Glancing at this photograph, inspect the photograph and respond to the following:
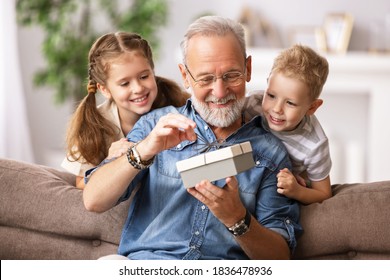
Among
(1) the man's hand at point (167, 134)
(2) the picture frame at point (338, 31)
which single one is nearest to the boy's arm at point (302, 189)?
(1) the man's hand at point (167, 134)

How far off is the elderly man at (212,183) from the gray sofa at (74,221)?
0.10 metres

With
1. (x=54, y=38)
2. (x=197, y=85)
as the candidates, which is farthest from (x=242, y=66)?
(x=54, y=38)

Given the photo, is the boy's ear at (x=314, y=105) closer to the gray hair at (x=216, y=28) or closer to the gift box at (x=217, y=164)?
the gray hair at (x=216, y=28)

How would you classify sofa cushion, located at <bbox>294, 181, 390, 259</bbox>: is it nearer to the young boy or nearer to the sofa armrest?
the young boy

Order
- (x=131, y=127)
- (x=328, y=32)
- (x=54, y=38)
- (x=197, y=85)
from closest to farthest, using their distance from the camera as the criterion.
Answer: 1. (x=197, y=85)
2. (x=131, y=127)
3. (x=54, y=38)
4. (x=328, y=32)

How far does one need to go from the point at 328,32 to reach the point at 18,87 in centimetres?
210

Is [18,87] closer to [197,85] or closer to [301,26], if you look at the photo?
[301,26]

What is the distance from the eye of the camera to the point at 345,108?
512 cm

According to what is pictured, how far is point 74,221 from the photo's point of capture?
6.80 feet

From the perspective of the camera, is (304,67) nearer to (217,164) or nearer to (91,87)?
(217,164)

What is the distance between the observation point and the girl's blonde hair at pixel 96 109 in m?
2.07

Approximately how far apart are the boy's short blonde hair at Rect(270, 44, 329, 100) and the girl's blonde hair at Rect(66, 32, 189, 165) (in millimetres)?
377

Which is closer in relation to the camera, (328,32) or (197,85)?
(197,85)

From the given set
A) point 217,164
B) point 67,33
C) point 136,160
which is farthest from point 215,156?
point 67,33
